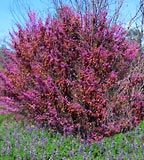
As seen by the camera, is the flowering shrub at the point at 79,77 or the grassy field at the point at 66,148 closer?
the grassy field at the point at 66,148

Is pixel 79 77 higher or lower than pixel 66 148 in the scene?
higher

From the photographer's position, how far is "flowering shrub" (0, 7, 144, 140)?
8914 mm

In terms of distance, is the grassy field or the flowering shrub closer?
the grassy field

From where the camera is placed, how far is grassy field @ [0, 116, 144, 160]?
20.8ft

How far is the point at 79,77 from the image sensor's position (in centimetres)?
902

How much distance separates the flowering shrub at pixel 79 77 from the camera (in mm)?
8914

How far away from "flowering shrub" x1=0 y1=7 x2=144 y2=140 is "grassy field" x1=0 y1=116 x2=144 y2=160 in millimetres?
1139

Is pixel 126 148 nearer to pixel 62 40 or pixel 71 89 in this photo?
pixel 71 89

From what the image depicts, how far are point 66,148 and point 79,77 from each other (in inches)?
92.9

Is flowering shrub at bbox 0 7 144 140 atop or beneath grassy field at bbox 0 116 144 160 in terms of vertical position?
Answer: atop

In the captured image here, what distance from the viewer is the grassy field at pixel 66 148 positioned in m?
6.33

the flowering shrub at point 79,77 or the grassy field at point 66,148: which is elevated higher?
the flowering shrub at point 79,77

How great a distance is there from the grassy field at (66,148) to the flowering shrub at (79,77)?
1.14 m

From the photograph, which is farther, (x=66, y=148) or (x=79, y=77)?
(x=79, y=77)
